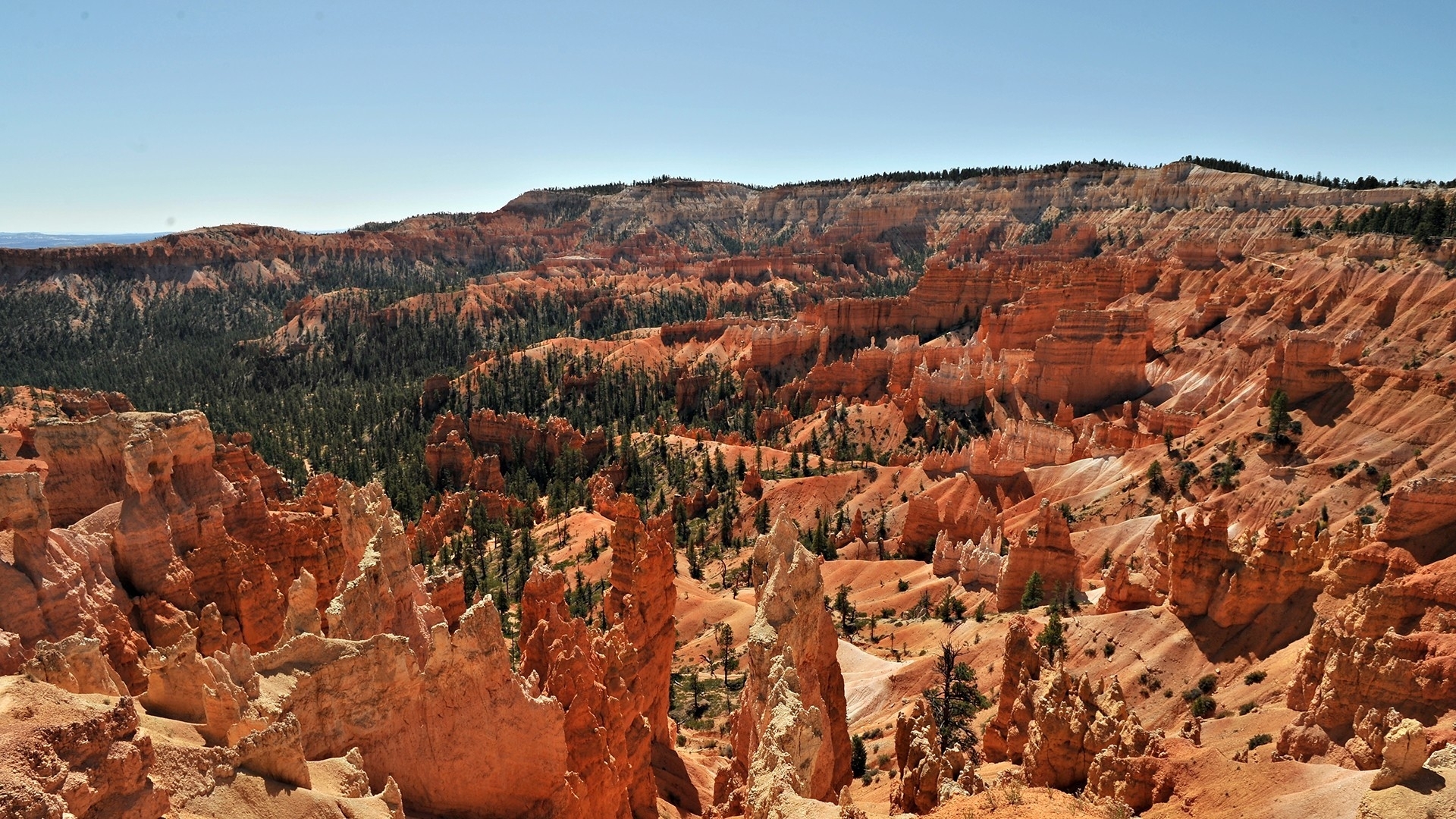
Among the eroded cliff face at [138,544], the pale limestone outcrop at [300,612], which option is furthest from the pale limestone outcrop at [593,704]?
the eroded cliff face at [138,544]

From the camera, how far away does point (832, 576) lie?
49.5 meters

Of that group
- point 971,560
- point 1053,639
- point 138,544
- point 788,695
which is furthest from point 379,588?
point 971,560

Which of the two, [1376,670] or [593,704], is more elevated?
[1376,670]

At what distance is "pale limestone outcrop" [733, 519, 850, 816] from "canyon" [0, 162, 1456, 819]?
12 cm

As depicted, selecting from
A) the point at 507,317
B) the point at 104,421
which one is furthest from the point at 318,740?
the point at 507,317

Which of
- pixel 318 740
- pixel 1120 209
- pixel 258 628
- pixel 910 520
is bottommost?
pixel 910 520

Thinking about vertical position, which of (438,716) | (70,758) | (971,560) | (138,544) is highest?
(70,758)

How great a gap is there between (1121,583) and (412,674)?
91.7 ft

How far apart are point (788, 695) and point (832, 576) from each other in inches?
1320

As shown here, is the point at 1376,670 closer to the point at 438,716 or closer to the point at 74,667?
the point at 438,716

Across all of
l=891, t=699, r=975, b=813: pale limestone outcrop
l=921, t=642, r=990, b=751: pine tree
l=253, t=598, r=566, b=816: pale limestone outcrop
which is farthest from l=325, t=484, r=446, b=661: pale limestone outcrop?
l=921, t=642, r=990, b=751: pine tree

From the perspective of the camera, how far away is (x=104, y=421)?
2314cm

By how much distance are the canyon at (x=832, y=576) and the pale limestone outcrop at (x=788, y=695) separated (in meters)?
0.12

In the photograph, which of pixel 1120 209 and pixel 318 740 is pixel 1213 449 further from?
pixel 1120 209
